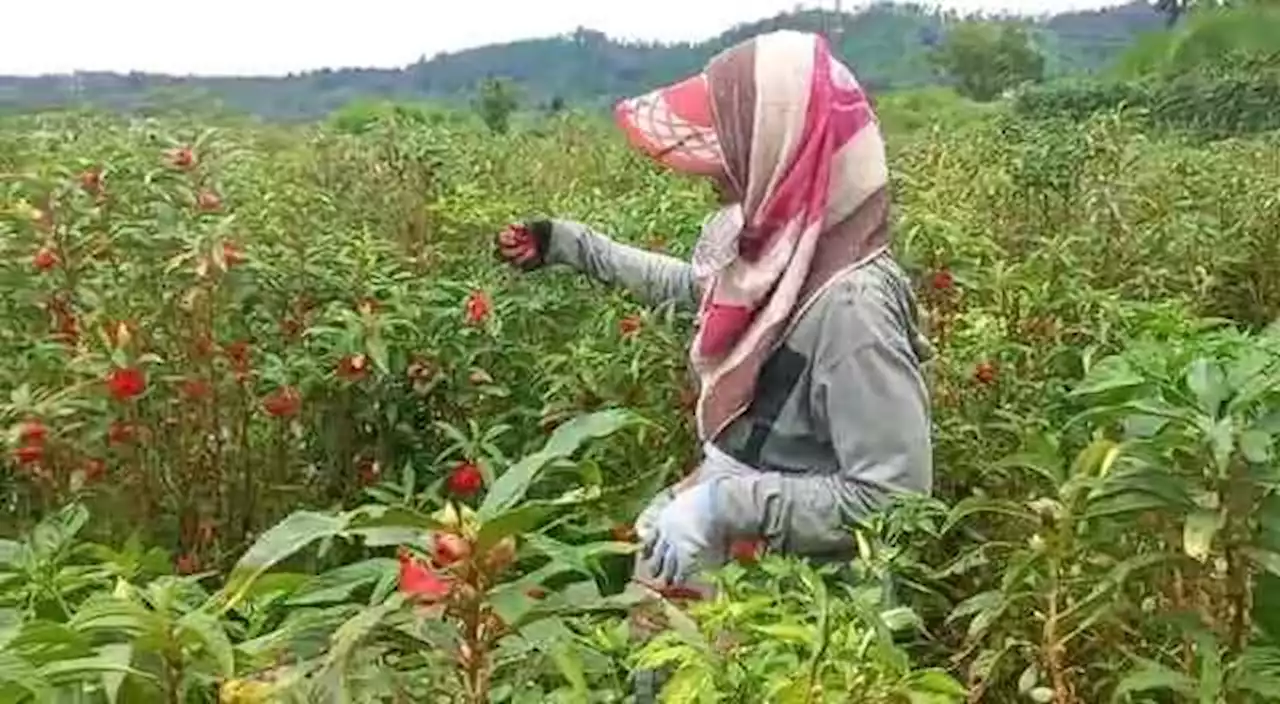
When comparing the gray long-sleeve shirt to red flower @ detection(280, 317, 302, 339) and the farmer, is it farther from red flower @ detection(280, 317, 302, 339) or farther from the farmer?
red flower @ detection(280, 317, 302, 339)

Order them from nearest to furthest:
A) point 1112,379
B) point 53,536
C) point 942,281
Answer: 1. point 1112,379
2. point 53,536
3. point 942,281

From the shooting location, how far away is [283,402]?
127 inches

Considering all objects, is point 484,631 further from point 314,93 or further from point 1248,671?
point 314,93

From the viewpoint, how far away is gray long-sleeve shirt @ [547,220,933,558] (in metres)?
2.25

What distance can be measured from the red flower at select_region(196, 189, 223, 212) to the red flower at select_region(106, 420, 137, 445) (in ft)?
1.37

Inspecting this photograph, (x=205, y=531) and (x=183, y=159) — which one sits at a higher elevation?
(x=183, y=159)

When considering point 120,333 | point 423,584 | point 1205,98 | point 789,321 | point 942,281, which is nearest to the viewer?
point 423,584

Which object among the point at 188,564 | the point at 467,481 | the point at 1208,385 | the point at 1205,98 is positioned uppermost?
the point at 1208,385

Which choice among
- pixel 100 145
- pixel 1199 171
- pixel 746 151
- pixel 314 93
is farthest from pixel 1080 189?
pixel 314 93

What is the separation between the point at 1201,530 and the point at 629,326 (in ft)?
5.72

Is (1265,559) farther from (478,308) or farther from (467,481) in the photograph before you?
(478,308)

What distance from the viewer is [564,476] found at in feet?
7.72

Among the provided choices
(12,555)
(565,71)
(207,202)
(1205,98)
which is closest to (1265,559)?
(12,555)

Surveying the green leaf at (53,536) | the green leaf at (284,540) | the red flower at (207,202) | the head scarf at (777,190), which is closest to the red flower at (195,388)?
the red flower at (207,202)
